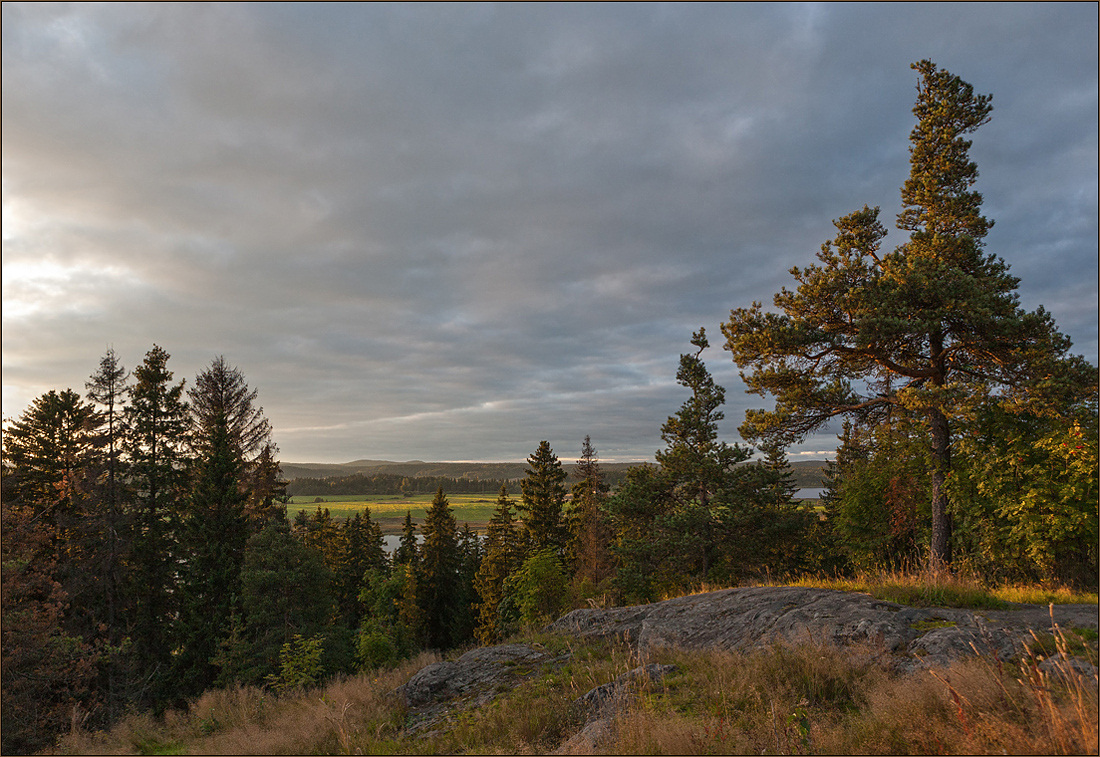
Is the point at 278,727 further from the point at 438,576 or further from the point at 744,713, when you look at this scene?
the point at 438,576

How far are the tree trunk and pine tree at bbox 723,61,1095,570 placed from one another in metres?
0.03

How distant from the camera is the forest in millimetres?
12234

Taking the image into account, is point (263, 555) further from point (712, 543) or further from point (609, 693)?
point (609, 693)

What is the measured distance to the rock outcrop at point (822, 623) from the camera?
20.9 feet

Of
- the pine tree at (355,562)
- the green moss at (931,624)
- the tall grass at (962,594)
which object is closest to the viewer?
the green moss at (931,624)

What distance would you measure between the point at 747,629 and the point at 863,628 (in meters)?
1.93

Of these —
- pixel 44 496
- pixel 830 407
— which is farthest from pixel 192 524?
pixel 830 407

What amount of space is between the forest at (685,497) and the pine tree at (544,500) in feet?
5.40

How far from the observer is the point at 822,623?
7.73 metres

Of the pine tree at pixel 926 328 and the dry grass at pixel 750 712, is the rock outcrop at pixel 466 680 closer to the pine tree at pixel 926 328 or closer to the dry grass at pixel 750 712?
the dry grass at pixel 750 712

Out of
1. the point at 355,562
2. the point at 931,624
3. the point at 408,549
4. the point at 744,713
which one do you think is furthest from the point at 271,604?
the point at 408,549

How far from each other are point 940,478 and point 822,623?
9.10 metres

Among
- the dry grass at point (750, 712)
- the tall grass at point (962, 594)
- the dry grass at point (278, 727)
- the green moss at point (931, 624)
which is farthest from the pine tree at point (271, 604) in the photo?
the green moss at point (931, 624)

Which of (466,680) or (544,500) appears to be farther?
(544,500)
